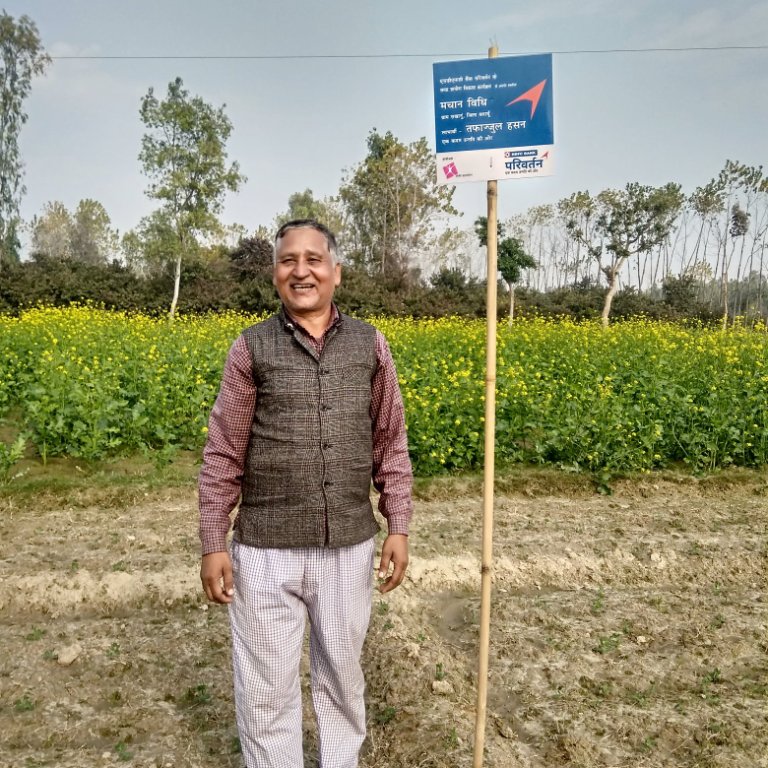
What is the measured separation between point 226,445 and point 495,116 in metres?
1.20

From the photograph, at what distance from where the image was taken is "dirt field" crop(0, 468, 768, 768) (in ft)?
8.20

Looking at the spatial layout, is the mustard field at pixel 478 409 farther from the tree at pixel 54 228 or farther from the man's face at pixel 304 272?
the tree at pixel 54 228

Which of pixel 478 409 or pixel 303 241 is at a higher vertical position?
pixel 303 241

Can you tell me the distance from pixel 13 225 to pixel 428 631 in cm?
2719

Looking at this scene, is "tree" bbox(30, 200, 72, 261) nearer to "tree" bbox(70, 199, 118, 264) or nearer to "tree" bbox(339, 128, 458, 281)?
"tree" bbox(70, 199, 118, 264)

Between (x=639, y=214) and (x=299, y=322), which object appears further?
(x=639, y=214)

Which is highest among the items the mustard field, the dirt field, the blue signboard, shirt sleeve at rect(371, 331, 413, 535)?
the blue signboard

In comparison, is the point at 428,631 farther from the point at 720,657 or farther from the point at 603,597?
the point at 720,657

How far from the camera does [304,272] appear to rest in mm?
1798

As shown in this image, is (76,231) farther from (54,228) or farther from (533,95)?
(533,95)

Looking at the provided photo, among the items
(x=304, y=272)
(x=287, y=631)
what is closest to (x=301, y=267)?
(x=304, y=272)

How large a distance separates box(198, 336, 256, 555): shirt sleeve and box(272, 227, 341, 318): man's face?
178 millimetres

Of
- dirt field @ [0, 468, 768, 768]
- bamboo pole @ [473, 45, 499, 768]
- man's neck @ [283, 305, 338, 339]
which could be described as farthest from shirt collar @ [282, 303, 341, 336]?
dirt field @ [0, 468, 768, 768]

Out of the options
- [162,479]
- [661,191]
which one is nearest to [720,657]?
[162,479]
